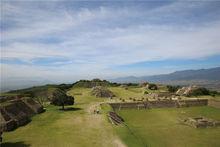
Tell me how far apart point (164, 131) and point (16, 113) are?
18.9m

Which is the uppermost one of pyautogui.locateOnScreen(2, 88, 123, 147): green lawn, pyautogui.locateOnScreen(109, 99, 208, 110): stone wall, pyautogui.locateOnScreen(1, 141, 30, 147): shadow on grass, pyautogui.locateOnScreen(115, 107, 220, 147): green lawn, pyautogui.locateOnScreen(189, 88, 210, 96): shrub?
pyautogui.locateOnScreen(189, 88, 210, 96): shrub

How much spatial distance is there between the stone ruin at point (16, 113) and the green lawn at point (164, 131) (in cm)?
1201

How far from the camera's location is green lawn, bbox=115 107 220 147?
82.5 ft

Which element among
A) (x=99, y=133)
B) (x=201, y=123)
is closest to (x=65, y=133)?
(x=99, y=133)

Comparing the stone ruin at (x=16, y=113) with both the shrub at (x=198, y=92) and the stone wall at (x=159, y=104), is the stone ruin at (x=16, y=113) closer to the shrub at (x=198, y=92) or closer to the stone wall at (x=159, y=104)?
the stone wall at (x=159, y=104)

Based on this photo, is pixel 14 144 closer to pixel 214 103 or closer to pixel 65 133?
pixel 65 133

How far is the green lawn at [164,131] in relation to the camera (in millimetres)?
25156

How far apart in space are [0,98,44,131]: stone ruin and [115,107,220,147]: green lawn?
1201cm

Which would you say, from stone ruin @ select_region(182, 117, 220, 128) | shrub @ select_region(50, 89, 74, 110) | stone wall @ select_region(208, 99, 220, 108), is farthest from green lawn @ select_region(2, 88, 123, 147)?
stone wall @ select_region(208, 99, 220, 108)

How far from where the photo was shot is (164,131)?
30.1 m

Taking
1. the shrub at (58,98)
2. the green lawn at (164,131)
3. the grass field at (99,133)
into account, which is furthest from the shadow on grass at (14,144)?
the shrub at (58,98)

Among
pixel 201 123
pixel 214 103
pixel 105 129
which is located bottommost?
pixel 201 123

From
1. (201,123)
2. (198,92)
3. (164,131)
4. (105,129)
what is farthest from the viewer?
(198,92)

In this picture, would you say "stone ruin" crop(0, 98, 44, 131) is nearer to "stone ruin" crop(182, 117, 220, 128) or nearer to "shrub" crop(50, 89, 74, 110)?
"shrub" crop(50, 89, 74, 110)
